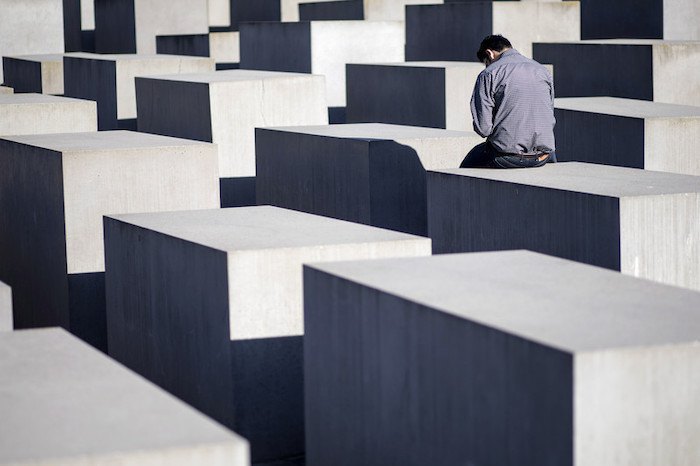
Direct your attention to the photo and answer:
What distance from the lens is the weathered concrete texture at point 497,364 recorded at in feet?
13.6

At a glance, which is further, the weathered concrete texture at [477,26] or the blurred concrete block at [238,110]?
the weathered concrete texture at [477,26]

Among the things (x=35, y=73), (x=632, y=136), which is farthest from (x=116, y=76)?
(x=632, y=136)

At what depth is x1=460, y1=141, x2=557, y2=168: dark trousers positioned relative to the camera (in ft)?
28.2

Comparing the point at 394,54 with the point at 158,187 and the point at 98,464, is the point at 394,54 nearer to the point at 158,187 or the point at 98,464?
the point at 158,187

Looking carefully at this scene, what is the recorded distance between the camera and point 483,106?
8.55m

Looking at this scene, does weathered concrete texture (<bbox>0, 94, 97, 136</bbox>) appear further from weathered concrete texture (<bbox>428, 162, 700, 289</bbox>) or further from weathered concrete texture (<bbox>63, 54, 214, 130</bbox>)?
weathered concrete texture (<bbox>428, 162, 700, 289</bbox>)

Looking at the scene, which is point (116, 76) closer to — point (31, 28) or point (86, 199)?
point (31, 28)

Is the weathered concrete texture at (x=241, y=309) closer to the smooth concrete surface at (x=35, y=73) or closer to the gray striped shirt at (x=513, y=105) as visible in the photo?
the gray striped shirt at (x=513, y=105)

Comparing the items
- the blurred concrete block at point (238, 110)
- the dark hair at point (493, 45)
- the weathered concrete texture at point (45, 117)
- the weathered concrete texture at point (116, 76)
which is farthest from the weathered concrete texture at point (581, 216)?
the weathered concrete texture at point (116, 76)

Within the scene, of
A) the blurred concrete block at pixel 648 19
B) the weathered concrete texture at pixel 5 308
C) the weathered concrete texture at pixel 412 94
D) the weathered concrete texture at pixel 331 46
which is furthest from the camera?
the weathered concrete texture at pixel 331 46

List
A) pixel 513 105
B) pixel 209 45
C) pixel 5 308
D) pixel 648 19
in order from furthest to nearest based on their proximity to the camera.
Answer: pixel 209 45, pixel 648 19, pixel 513 105, pixel 5 308

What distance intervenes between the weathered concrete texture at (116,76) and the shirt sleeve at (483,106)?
293 inches

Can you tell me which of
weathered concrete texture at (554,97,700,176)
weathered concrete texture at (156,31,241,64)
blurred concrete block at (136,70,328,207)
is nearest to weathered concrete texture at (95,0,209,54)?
weathered concrete texture at (156,31,241,64)

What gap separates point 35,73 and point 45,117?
19.4 feet
